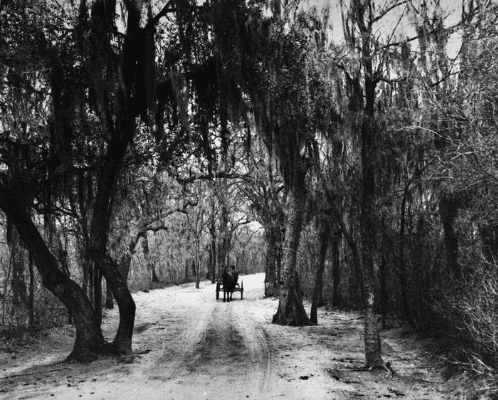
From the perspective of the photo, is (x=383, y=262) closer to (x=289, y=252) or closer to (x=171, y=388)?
(x=289, y=252)

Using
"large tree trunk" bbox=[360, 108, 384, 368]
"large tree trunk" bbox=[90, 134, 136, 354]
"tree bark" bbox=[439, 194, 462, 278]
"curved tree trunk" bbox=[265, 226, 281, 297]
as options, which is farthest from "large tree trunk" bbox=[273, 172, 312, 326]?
"curved tree trunk" bbox=[265, 226, 281, 297]

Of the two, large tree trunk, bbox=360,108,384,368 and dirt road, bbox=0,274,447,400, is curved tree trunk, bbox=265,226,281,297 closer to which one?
dirt road, bbox=0,274,447,400

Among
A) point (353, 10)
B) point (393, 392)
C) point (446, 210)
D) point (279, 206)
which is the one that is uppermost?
point (353, 10)

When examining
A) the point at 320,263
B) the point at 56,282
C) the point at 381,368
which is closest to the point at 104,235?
the point at 56,282

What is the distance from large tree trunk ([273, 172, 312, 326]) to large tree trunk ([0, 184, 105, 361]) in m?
6.32

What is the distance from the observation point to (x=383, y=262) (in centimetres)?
1332

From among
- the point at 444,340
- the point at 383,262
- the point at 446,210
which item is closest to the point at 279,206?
the point at 383,262

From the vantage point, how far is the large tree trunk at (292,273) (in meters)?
14.0

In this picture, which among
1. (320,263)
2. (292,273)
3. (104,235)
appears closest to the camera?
(104,235)

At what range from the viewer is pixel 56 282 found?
917cm

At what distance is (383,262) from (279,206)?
845cm

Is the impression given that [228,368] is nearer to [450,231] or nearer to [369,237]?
[369,237]

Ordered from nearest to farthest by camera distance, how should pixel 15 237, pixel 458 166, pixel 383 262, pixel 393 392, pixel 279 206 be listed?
pixel 393 392 < pixel 458 166 < pixel 15 237 < pixel 383 262 < pixel 279 206

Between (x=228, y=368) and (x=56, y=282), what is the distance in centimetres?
380
